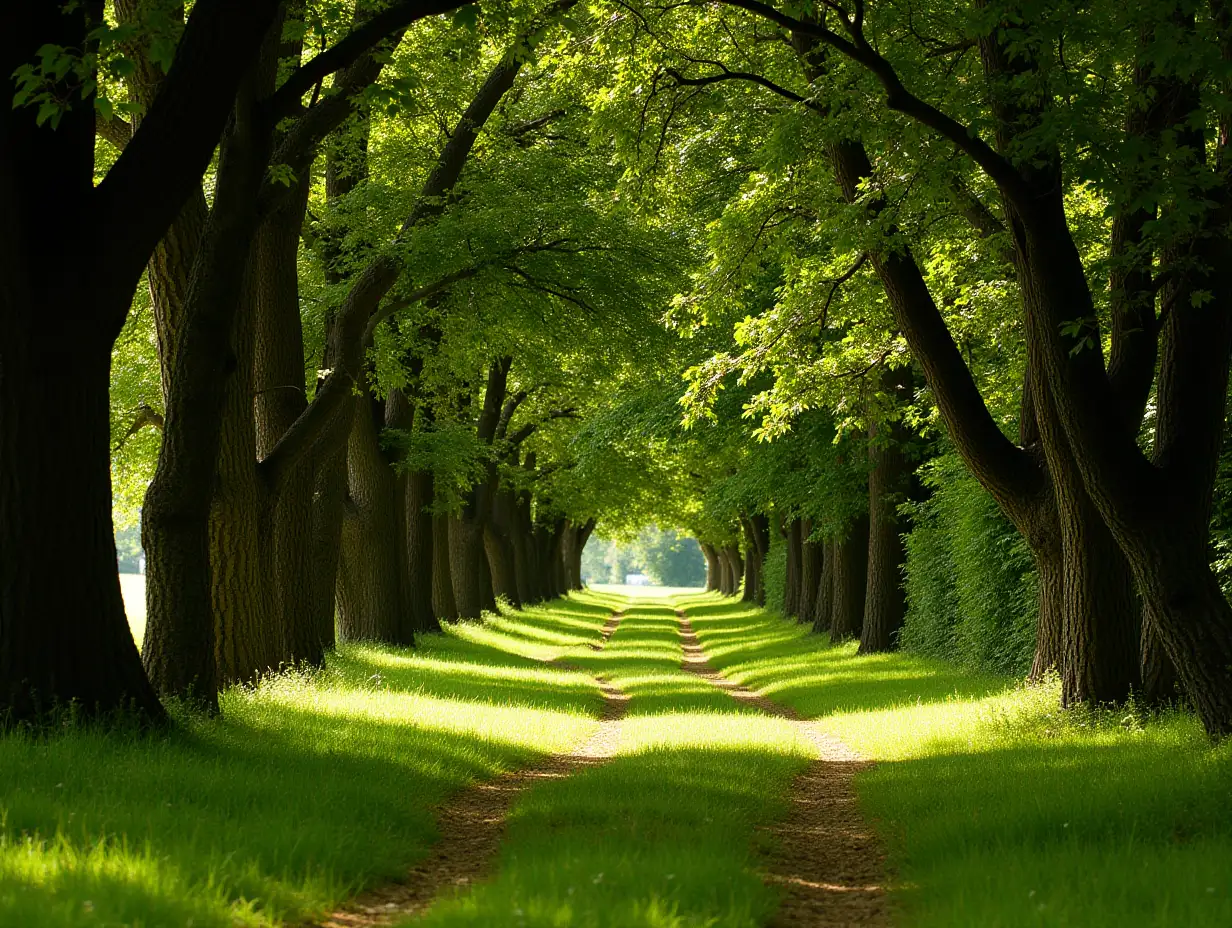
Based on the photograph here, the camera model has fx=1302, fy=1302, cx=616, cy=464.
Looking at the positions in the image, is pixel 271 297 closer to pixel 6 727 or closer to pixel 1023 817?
pixel 6 727

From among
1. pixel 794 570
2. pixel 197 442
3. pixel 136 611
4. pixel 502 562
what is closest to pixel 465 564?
pixel 502 562

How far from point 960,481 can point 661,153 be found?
903 centimetres

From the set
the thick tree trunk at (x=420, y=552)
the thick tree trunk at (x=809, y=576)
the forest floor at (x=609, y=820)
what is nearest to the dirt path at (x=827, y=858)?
the forest floor at (x=609, y=820)

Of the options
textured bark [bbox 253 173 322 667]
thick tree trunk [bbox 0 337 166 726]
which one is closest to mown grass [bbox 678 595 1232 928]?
thick tree trunk [bbox 0 337 166 726]

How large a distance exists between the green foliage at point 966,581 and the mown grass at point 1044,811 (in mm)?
2623

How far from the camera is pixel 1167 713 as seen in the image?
1207cm

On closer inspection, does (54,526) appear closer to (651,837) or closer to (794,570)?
(651,837)

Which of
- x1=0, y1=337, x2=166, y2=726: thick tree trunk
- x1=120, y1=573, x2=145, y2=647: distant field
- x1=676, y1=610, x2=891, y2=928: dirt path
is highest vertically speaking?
x1=0, y1=337, x2=166, y2=726: thick tree trunk

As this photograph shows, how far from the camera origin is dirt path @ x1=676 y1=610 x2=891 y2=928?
6.43m

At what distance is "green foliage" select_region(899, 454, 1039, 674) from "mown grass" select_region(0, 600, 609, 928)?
25.1 ft

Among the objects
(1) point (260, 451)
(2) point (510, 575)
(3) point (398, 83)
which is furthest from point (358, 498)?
(2) point (510, 575)

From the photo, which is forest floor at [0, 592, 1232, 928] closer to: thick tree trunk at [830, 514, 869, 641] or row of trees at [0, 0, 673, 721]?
row of trees at [0, 0, 673, 721]

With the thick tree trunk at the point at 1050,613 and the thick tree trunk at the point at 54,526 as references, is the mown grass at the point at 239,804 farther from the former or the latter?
the thick tree trunk at the point at 1050,613

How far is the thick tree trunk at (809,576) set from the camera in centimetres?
3738
